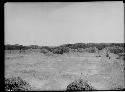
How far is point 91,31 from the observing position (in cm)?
443

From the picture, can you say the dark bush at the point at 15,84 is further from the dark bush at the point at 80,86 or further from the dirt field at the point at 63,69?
the dark bush at the point at 80,86

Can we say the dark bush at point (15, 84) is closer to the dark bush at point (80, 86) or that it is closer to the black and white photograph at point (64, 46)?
the black and white photograph at point (64, 46)

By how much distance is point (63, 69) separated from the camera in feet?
14.4

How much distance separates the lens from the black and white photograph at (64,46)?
4355mm

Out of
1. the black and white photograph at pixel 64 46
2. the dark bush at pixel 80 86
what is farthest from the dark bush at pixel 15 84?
the dark bush at pixel 80 86

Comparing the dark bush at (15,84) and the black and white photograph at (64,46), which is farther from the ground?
the black and white photograph at (64,46)

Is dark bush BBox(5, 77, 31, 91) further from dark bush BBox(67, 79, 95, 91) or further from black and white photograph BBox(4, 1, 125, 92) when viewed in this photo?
dark bush BBox(67, 79, 95, 91)

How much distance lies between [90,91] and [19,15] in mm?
1861

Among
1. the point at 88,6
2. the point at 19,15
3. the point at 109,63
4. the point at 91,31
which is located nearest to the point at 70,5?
the point at 88,6

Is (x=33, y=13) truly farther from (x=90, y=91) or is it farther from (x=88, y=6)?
(x=90, y=91)

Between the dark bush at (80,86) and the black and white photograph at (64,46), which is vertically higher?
the black and white photograph at (64,46)

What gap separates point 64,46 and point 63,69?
1.35 ft

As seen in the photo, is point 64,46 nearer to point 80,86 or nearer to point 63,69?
point 63,69

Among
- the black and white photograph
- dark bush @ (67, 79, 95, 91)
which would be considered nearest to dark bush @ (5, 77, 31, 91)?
the black and white photograph
